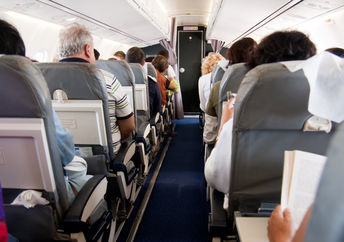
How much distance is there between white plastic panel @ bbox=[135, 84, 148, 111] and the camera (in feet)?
10.0

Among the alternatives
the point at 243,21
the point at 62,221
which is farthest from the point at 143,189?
the point at 243,21

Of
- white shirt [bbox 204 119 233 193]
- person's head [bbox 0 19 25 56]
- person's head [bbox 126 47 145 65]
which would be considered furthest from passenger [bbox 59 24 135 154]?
person's head [bbox 126 47 145 65]

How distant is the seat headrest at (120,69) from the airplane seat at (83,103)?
0.79m

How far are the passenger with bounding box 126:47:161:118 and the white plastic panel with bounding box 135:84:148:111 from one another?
396mm

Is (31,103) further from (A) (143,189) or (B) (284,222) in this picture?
(A) (143,189)

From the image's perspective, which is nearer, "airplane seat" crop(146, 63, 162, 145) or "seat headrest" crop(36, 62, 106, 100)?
"seat headrest" crop(36, 62, 106, 100)

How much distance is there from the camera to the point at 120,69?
2.37 metres

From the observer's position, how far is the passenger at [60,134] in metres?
1.16

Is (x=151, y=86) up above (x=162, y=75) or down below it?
below

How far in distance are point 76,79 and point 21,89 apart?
2.08ft

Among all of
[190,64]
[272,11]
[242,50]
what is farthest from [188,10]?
[242,50]

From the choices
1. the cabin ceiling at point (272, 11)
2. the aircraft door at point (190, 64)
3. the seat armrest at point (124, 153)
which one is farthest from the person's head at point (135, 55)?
the aircraft door at point (190, 64)

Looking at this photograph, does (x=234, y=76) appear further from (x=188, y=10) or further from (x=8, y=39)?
(x=188, y=10)

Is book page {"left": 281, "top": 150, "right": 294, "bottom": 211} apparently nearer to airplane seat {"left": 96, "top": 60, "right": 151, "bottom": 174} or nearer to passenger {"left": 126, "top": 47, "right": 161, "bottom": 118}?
airplane seat {"left": 96, "top": 60, "right": 151, "bottom": 174}
